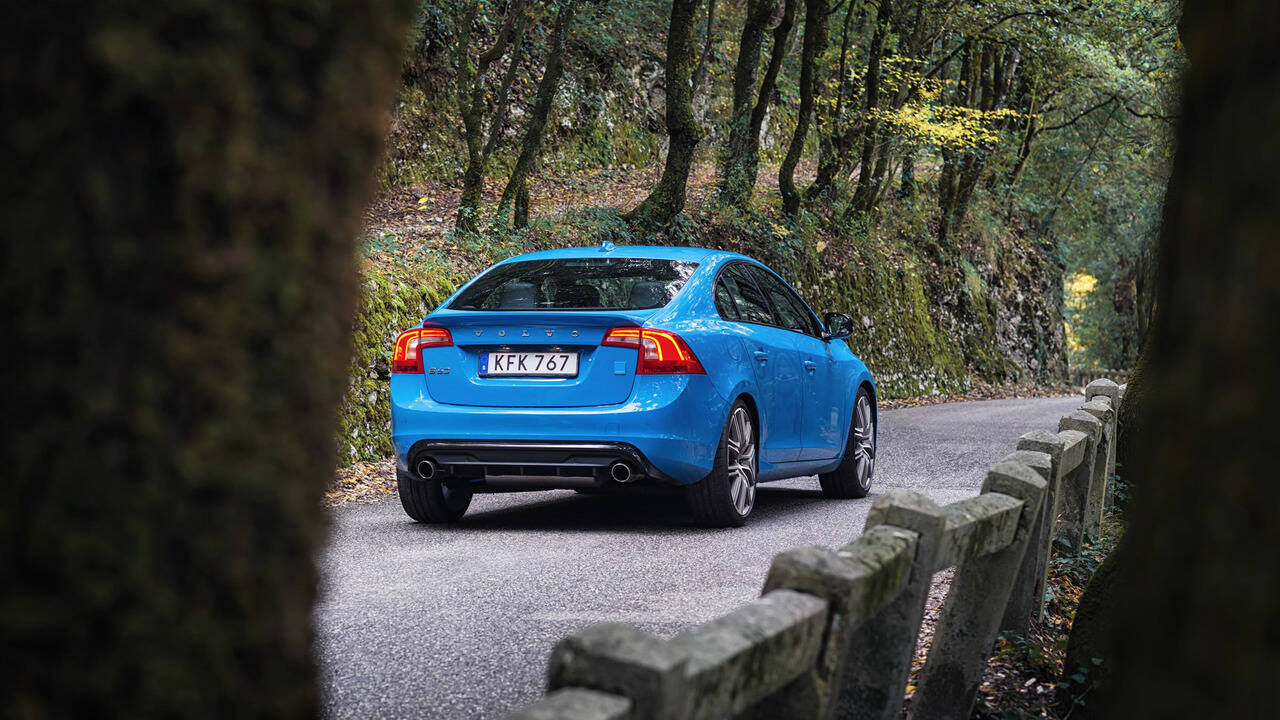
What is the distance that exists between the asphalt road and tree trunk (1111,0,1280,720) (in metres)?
1.06

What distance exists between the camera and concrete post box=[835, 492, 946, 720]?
3.08 meters

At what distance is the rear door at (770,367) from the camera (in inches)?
299

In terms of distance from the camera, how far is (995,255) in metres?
32.6

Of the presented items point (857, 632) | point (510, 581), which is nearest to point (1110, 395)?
point (510, 581)

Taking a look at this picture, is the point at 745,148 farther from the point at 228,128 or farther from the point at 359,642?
the point at 228,128

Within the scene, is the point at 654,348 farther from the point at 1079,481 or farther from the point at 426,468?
the point at 1079,481

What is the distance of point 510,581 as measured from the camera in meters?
5.73

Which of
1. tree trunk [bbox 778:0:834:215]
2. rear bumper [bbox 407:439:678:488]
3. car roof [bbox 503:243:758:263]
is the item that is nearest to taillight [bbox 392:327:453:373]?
rear bumper [bbox 407:439:678:488]

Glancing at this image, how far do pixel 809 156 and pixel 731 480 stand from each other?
3233cm

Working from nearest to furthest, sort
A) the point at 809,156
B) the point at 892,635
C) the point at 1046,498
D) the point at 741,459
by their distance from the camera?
the point at 892,635 → the point at 1046,498 → the point at 741,459 → the point at 809,156

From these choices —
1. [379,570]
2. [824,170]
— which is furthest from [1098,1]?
[379,570]

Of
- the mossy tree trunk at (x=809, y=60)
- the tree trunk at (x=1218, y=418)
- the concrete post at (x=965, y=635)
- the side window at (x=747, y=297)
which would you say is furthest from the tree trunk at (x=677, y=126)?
the tree trunk at (x=1218, y=418)

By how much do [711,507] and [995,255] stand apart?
27402 mm

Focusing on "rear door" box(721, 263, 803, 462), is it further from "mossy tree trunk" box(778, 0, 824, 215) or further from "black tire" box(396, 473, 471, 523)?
"mossy tree trunk" box(778, 0, 824, 215)
